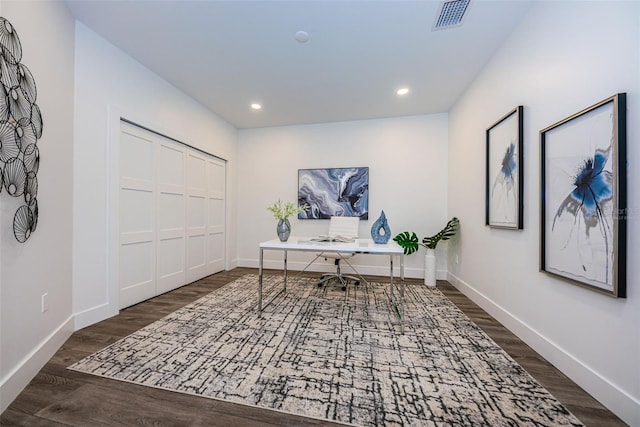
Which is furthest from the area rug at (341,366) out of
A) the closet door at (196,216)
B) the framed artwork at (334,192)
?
the framed artwork at (334,192)

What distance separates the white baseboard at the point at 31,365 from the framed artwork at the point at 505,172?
344cm

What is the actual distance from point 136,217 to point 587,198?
3.80 m

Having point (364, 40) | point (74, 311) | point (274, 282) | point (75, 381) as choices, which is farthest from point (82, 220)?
point (364, 40)

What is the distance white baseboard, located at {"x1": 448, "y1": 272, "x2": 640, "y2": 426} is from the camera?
1144mm

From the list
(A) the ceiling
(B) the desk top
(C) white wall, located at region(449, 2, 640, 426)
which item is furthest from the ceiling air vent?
Result: (B) the desk top

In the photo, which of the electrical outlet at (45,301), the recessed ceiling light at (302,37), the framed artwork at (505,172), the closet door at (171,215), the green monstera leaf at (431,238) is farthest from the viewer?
the green monstera leaf at (431,238)

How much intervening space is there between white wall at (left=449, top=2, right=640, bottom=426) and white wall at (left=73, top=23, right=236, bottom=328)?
12.0ft

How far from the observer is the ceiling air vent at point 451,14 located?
181cm

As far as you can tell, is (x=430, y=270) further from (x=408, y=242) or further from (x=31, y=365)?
(x=31, y=365)

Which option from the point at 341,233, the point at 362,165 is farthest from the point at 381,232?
the point at 362,165

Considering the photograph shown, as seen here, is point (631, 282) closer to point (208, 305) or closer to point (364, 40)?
point (364, 40)

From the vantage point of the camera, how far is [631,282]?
115cm

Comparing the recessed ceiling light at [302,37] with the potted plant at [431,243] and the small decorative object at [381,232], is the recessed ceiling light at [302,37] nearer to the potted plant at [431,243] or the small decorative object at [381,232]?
the small decorative object at [381,232]

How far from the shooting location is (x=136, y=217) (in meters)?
2.66
